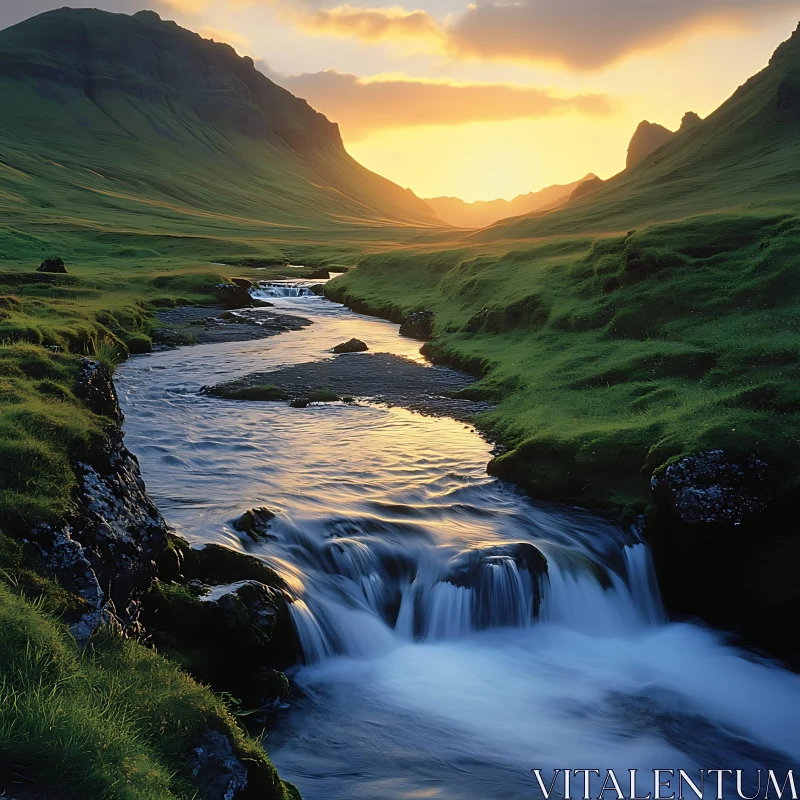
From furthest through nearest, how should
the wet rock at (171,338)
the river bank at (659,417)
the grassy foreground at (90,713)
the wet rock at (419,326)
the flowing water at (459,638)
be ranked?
the wet rock at (419,326) → the wet rock at (171,338) → the river bank at (659,417) → the flowing water at (459,638) → the grassy foreground at (90,713)

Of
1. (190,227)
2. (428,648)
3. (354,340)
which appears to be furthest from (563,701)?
(190,227)

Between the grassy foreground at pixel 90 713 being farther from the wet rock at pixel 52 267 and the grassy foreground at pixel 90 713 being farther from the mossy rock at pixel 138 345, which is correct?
the wet rock at pixel 52 267

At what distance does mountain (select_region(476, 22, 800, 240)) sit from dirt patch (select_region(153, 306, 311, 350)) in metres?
35.7

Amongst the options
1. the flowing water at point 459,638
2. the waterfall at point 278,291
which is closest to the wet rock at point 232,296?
the waterfall at point 278,291

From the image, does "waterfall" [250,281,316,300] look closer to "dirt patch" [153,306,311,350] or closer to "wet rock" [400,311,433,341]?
"dirt patch" [153,306,311,350]

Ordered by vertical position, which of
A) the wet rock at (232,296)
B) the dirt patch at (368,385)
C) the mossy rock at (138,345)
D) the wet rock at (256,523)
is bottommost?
the wet rock at (256,523)

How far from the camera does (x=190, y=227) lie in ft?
500

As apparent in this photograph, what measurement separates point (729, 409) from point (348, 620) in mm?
12890

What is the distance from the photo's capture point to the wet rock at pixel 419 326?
4688 cm

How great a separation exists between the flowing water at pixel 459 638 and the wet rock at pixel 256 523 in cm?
→ 31

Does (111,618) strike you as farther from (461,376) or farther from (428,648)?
(461,376)

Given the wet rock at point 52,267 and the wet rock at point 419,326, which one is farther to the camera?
the wet rock at point 52,267

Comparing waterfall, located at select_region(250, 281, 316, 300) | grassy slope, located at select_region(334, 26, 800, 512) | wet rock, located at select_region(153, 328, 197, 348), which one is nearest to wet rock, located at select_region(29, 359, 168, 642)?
grassy slope, located at select_region(334, 26, 800, 512)

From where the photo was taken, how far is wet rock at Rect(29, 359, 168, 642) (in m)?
9.62
